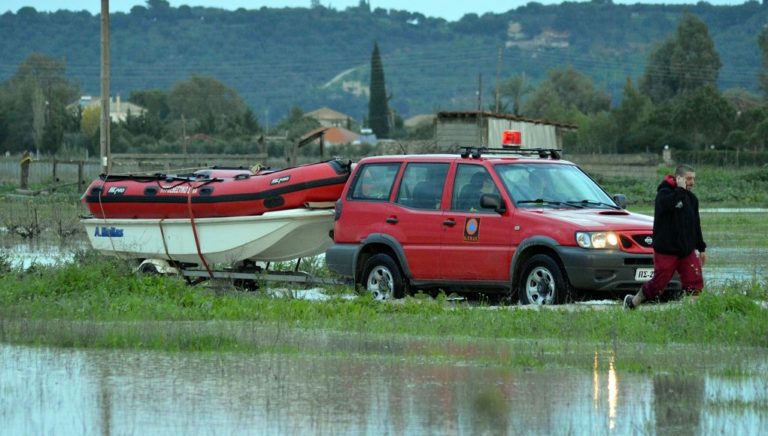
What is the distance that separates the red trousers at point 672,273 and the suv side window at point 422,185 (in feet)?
10.3

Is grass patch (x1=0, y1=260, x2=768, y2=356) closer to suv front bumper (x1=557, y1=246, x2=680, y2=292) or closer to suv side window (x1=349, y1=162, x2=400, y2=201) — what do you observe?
suv front bumper (x1=557, y1=246, x2=680, y2=292)

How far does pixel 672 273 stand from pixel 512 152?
3.59m

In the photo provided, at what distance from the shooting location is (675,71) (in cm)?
14900

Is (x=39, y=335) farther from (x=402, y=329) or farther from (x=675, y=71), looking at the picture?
(x=675, y=71)

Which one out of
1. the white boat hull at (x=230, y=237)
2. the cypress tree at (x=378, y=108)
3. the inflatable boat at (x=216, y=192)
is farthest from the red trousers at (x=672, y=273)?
the cypress tree at (x=378, y=108)

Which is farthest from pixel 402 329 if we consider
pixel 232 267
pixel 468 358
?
pixel 232 267

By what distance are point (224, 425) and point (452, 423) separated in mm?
1471

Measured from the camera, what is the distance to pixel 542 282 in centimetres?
1617

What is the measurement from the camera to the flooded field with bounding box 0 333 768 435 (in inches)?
372

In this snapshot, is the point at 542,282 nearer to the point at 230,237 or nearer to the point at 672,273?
the point at 672,273

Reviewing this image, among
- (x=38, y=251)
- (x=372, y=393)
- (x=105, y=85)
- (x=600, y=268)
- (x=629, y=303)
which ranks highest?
(x=105, y=85)

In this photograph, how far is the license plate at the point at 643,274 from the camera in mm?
15891

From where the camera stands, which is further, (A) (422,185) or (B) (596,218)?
(A) (422,185)

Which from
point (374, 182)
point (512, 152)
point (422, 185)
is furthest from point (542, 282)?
point (374, 182)
